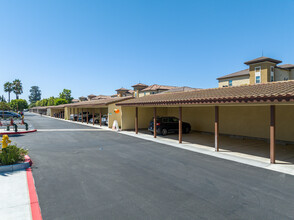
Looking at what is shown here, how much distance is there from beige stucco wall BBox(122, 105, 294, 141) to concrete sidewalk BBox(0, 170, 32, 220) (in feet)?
47.8

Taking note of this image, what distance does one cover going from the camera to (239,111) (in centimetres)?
1555

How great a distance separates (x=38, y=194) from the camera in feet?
17.6

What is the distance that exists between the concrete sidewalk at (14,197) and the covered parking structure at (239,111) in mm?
8867

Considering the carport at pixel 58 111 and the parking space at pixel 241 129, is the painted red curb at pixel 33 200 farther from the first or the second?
the carport at pixel 58 111

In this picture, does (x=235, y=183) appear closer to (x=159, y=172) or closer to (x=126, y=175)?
(x=159, y=172)

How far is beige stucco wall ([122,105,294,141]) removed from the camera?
42.0ft

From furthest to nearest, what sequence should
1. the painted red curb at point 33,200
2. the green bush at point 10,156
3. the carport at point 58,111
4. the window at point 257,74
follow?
1. the carport at point 58,111
2. the window at point 257,74
3. the green bush at point 10,156
4. the painted red curb at point 33,200

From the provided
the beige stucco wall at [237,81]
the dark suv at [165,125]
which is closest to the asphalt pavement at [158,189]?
the dark suv at [165,125]

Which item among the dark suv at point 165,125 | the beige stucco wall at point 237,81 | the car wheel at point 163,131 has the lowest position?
the car wheel at point 163,131

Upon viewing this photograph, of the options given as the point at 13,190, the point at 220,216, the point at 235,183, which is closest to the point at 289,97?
the point at 235,183

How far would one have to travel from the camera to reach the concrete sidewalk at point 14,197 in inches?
171

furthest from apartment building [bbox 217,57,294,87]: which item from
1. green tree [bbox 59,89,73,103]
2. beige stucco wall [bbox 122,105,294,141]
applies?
green tree [bbox 59,89,73,103]

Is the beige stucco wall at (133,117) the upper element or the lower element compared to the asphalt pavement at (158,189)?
upper

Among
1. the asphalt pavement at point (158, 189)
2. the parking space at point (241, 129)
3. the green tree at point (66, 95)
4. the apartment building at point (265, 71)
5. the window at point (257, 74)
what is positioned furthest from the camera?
the green tree at point (66, 95)
